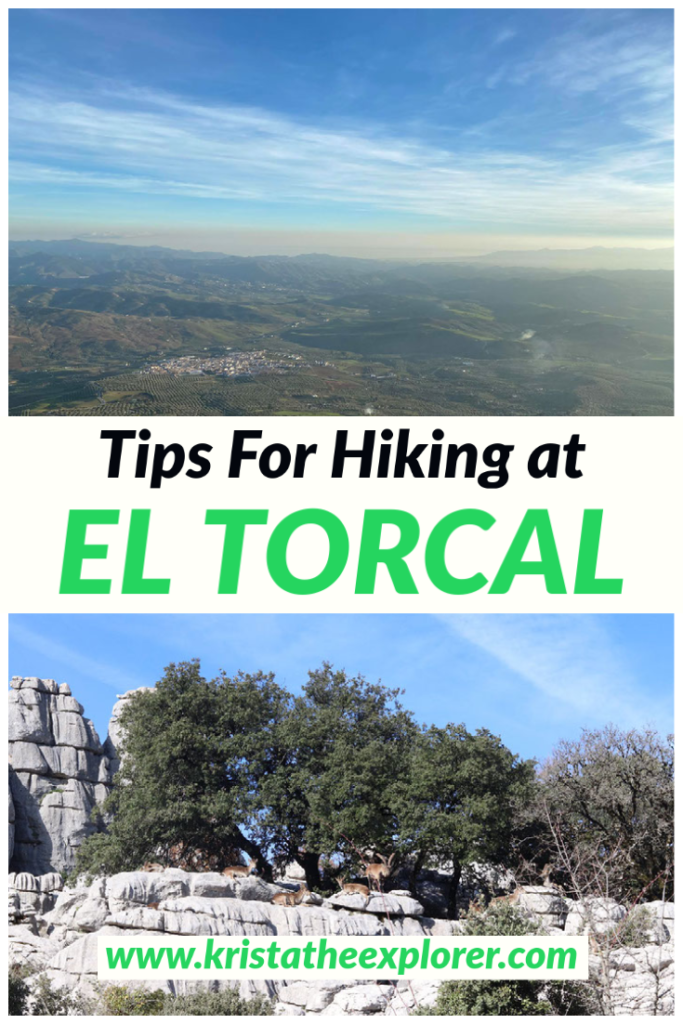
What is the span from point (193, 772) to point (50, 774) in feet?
40.4

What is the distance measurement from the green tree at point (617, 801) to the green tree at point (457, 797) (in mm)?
1216

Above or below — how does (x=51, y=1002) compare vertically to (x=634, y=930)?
below

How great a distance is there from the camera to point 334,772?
78.5 ft

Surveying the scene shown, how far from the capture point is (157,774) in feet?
82.8

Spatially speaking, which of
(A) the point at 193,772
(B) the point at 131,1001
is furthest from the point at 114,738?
(B) the point at 131,1001

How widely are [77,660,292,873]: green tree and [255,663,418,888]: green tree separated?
575mm

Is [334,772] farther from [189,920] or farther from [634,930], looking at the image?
[634,930]

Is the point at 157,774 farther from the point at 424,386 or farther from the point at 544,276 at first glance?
the point at 544,276

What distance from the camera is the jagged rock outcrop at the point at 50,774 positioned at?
109 feet

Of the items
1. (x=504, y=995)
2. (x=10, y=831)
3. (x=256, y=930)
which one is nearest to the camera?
(x=504, y=995)

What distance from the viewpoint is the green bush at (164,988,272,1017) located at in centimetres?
1371

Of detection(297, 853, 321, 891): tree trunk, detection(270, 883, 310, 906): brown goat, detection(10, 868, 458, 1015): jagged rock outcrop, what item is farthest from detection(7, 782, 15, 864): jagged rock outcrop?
detection(270, 883, 310, 906): brown goat

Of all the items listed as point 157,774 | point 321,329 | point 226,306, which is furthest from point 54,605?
point 226,306

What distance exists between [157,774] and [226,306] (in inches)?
1247
